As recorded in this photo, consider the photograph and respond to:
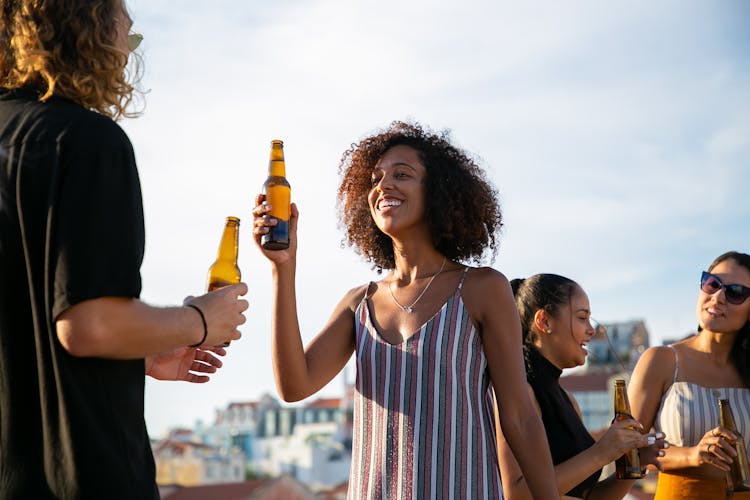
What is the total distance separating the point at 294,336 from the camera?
10.9 ft

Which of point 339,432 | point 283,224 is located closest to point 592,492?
point 283,224

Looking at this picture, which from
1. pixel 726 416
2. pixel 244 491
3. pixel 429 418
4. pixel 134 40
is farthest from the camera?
pixel 244 491

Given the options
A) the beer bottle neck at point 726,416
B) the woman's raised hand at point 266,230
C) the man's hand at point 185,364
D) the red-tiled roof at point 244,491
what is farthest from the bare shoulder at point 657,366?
the red-tiled roof at point 244,491

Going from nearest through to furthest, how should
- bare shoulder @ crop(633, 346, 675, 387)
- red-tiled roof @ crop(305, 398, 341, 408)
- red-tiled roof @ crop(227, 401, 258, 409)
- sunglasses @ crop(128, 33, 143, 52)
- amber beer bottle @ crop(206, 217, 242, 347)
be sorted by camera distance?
1. sunglasses @ crop(128, 33, 143, 52)
2. amber beer bottle @ crop(206, 217, 242, 347)
3. bare shoulder @ crop(633, 346, 675, 387)
4. red-tiled roof @ crop(305, 398, 341, 408)
5. red-tiled roof @ crop(227, 401, 258, 409)

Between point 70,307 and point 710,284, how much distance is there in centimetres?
363

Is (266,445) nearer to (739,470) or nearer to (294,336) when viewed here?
(739,470)

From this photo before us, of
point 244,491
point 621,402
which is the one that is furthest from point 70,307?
point 244,491

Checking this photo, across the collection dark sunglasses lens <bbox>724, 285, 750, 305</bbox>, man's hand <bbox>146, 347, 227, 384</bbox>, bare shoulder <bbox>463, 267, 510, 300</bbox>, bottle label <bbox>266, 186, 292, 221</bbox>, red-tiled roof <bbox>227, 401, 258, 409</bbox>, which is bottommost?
red-tiled roof <bbox>227, 401, 258, 409</bbox>

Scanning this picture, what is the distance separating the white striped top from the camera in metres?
4.59

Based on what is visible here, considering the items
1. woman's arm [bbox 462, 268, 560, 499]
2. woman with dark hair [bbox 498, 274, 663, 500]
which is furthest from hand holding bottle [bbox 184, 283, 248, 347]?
woman with dark hair [bbox 498, 274, 663, 500]

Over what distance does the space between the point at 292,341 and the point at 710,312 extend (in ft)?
7.85

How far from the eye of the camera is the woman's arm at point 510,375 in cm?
315

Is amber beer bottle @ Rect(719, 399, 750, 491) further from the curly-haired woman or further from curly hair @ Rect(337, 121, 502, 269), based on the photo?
the curly-haired woman

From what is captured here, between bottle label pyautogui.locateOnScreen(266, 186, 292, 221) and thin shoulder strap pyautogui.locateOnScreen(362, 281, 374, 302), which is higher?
bottle label pyautogui.locateOnScreen(266, 186, 292, 221)
